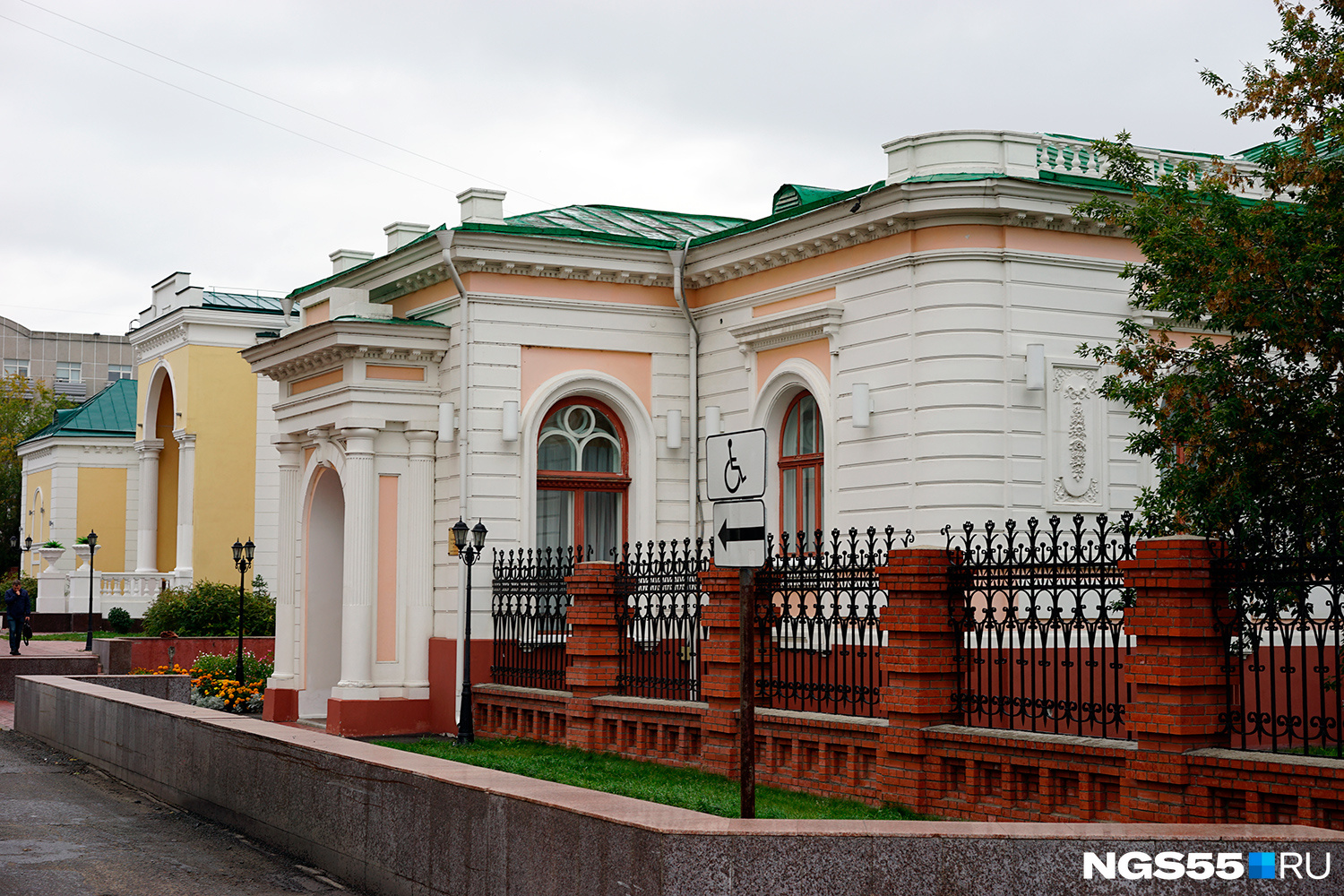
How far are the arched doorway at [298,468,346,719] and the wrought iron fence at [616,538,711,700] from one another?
24.7 ft

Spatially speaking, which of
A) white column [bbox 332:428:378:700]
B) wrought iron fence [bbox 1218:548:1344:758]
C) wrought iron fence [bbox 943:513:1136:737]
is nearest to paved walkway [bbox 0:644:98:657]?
white column [bbox 332:428:378:700]

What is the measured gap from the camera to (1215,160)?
14.5 meters

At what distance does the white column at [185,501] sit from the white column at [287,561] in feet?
63.3

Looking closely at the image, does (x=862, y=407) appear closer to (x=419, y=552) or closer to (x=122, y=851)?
(x=419, y=552)

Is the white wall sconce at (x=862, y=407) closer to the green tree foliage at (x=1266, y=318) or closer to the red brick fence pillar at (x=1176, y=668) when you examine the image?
the green tree foliage at (x=1266, y=318)

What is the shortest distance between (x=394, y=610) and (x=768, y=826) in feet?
44.6

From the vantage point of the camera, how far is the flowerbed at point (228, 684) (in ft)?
78.1

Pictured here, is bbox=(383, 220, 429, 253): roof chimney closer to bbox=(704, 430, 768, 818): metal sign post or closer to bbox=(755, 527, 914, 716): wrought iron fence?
bbox=(755, 527, 914, 716): wrought iron fence

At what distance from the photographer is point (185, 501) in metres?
40.9

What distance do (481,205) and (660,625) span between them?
7365 mm

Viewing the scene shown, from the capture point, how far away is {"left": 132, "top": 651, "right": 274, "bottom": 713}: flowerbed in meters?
23.8

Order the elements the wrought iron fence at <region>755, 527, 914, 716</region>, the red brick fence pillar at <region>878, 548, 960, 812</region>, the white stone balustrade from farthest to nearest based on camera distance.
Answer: the white stone balustrade → the wrought iron fence at <region>755, 527, 914, 716</region> → the red brick fence pillar at <region>878, 548, 960, 812</region>

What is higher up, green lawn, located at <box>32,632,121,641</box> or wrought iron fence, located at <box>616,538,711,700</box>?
wrought iron fence, located at <box>616,538,711,700</box>

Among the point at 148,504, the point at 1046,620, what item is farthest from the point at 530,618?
the point at 148,504
